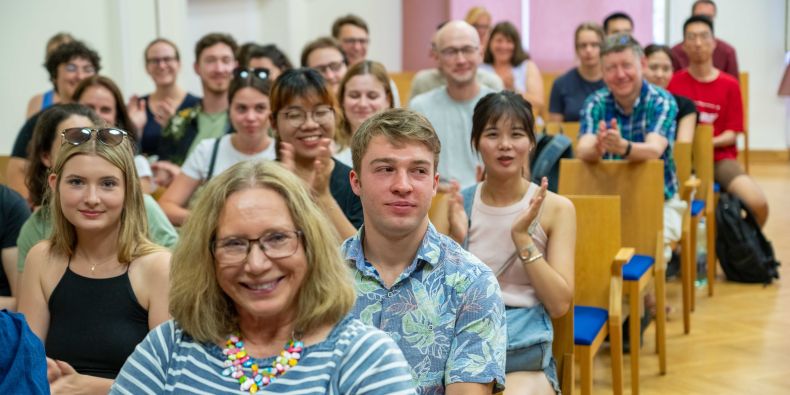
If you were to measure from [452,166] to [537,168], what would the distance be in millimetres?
375

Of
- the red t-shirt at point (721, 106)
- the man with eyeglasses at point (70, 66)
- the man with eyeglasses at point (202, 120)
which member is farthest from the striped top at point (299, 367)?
the red t-shirt at point (721, 106)

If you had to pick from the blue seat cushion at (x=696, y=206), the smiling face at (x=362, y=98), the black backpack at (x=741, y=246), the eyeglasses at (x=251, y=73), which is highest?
the eyeglasses at (x=251, y=73)

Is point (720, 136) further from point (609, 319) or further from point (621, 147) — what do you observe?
point (609, 319)

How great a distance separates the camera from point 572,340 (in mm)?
2984

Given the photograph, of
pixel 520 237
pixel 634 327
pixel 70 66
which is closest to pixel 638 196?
pixel 634 327

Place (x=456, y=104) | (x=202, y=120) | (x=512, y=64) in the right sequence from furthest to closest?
(x=512, y=64)
(x=202, y=120)
(x=456, y=104)

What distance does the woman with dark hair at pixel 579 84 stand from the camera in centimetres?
646

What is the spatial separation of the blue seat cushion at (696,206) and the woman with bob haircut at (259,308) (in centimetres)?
375

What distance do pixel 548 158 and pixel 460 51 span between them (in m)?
0.65

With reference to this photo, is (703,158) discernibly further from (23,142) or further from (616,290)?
(23,142)

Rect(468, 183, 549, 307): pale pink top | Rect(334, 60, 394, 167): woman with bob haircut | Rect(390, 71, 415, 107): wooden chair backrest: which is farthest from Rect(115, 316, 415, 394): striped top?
Rect(390, 71, 415, 107): wooden chair backrest

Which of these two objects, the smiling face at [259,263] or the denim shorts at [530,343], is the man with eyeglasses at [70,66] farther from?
the smiling face at [259,263]

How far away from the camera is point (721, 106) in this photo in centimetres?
618

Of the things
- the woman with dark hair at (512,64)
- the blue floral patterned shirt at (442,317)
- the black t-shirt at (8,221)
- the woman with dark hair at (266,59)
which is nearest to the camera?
the blue floral patterned shirt at (442,317)
